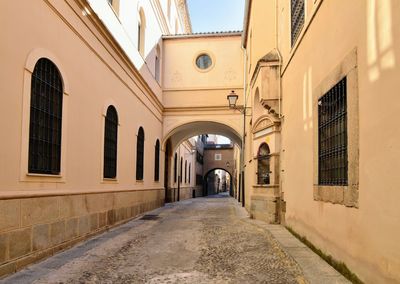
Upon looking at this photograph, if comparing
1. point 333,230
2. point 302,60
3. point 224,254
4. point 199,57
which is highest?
point 199,57

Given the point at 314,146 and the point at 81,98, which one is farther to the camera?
the point at 81,98

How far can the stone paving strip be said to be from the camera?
5.36m

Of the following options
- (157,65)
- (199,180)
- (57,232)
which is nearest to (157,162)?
(157,65)

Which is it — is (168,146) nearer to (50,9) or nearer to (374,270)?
(50,9)

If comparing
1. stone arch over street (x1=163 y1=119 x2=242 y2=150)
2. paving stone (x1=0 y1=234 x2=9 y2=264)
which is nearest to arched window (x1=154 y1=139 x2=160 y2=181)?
stone arch over street (x1=163 y1=119 x2=242 y2=150)

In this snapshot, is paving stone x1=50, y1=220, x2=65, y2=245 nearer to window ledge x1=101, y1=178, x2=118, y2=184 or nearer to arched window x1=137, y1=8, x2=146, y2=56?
window ledge x1=101, y1=178, x2=118, y2=184

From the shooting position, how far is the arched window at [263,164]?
12.0 meters

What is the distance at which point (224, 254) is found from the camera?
7.03 m

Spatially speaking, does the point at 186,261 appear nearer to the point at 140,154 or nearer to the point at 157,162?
the point at 140,154

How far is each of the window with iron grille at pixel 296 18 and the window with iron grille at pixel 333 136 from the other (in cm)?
278

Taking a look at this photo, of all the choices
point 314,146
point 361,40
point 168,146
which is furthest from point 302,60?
point 168,146

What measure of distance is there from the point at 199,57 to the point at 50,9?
1245 centimetres

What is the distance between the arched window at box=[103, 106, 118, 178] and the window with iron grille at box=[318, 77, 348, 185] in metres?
5.73

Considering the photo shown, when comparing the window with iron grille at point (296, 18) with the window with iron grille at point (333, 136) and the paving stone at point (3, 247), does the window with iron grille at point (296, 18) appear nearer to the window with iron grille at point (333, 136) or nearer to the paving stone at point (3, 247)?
the window with iron grille at point (333, 136)
